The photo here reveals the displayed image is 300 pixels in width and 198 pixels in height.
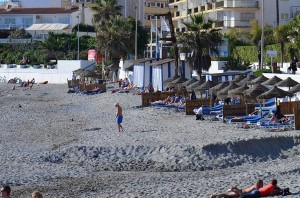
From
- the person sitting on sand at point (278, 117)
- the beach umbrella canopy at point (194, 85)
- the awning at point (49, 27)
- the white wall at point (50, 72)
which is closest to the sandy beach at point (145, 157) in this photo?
the person sitting on sand at point (278, 117)

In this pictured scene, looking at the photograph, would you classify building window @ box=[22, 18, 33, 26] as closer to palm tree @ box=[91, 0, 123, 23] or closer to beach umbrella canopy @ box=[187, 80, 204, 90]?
palm tree @ box=[91, 0, 123, 23]

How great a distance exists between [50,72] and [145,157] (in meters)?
51.1

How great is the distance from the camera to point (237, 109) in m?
29.5

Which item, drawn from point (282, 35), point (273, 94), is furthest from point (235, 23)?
point (273, 94)

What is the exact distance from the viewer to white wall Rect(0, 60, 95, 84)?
228 feet

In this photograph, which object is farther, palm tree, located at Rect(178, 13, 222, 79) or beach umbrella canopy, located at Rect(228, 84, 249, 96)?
palm tree, located at Rect(178, 13, 222, 79)

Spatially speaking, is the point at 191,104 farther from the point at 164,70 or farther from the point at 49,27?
the point at 49,27

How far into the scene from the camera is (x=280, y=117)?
26.9 m

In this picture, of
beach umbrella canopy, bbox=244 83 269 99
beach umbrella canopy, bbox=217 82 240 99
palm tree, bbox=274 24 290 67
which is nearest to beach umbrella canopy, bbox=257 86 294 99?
beach umbrella canopy, bbox=244 83 269 99

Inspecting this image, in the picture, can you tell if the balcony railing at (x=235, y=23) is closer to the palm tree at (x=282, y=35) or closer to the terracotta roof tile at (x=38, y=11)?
the palm tree at (x=282, y=35)

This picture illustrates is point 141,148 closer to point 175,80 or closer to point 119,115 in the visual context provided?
point 119,115

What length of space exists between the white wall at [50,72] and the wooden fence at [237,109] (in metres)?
40.3

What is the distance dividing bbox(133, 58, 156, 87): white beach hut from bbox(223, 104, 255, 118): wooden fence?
17444 millimetres

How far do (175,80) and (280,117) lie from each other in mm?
12391
